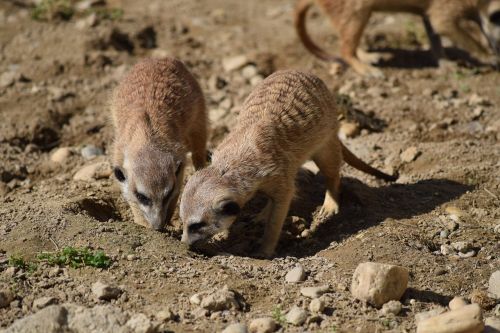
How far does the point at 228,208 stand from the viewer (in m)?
4.74

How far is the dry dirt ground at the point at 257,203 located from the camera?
4.18 m

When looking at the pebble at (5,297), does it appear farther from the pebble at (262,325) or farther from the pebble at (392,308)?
the pebble at (392,308)

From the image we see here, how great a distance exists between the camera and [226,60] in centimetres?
810

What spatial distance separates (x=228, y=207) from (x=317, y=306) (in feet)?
3.42

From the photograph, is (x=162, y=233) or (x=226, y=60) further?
(x=226, y=60)

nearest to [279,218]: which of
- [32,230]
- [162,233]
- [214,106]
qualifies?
[162,233]

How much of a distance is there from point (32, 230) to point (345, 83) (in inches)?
161

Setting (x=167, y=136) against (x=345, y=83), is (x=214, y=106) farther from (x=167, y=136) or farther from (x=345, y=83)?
(x=167, y=136)

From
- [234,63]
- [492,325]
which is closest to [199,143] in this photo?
[234,63]

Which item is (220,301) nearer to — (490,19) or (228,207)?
(228,207)

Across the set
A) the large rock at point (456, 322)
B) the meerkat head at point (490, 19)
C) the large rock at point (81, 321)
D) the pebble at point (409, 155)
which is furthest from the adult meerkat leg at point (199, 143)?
the meerkat head at point (490, 19)

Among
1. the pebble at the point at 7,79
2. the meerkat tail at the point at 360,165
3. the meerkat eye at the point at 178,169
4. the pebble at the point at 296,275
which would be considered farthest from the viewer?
the pebble at the point at 7,79

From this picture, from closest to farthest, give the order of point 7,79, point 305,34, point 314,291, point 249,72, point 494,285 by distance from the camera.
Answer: point 314,291 < point 494,285 < point 7,79 < point 249,72 < point 305,34

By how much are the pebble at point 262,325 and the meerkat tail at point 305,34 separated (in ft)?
16.0
